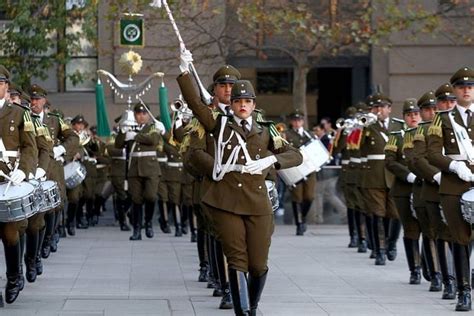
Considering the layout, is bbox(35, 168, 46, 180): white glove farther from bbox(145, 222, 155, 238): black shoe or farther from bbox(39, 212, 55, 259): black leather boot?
bbox(145, 222, 155, 238): black shoe

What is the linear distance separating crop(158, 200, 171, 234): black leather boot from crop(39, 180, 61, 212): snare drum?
379 inches

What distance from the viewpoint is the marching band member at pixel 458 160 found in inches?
507

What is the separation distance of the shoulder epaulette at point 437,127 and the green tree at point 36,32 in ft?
26.4

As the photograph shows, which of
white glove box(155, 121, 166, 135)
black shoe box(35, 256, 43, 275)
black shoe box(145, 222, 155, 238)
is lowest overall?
black shoe box(145, 222, 155, 238)

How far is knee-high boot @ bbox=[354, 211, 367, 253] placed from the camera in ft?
65.8

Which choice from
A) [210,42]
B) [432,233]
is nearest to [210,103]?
[432,233]

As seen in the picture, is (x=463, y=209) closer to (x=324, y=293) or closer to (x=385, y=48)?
(x=324, y=293)

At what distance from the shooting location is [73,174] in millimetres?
20578

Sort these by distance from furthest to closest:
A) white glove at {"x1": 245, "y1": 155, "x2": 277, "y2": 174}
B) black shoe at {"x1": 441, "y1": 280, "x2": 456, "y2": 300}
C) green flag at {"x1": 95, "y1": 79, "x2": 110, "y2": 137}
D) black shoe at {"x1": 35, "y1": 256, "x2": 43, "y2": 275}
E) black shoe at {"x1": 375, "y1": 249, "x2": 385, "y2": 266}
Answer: green flag at {"x1": 95, "y1": 79, "x2": 110, "y2": 137}
black shoe at {"x1": 375, "y1": 249, "x2": 385, "y2": 266}
black shoe at {"x1": 35, "y1": 256, "x2": 43, "y2": 275}
black shoe at {"x1": 441, "y1": 280, "x2": 456, "y2": 300}
white glove at {"x1": 245, "y1": 155, "x2": 277, "y2": 174}

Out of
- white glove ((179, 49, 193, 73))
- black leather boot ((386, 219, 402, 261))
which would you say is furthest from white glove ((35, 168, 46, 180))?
black leather boot ((386, 219, 402, 261))

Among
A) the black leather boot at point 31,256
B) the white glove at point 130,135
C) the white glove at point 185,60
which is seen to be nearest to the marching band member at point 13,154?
the black leather boot at point 31,256

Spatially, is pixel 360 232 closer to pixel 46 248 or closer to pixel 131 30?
pixel 46 248

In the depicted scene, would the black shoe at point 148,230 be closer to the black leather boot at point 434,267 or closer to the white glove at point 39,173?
the black leather boot at point 434,267

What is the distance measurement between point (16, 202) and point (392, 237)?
6654 millimetres
